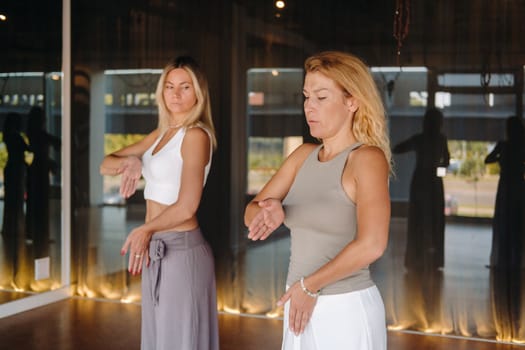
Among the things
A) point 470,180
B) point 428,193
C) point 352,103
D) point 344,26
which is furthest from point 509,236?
point 352,103

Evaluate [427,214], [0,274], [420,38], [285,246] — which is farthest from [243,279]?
[420,38]

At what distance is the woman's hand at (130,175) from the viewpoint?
2287 millimetres

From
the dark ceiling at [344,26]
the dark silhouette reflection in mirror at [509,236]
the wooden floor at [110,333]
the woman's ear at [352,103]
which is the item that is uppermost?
the dark ceiling at [344,26]

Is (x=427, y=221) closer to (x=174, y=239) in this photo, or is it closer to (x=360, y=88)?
(x=174, y=239)

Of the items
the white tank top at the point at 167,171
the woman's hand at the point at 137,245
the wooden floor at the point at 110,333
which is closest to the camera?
the woman's hand at the point at 137,245

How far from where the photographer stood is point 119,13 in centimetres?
515

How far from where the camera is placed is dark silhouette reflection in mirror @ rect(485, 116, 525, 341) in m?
4.07

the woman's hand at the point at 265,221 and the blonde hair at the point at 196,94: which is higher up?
the blonde hair at the point at 196,94

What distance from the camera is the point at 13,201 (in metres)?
4.80

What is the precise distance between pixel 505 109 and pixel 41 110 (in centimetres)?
331

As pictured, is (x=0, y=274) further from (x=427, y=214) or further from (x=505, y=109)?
(x=505, y=109)

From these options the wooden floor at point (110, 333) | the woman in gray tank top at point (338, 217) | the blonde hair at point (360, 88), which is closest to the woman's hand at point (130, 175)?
the woman in gray tank top at point (338, 217)

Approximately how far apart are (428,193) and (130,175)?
8.16 feet

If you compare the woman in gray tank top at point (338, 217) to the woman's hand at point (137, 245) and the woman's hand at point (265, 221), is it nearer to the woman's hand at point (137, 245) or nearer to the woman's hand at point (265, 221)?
the woman's hand at point (265, 221)
